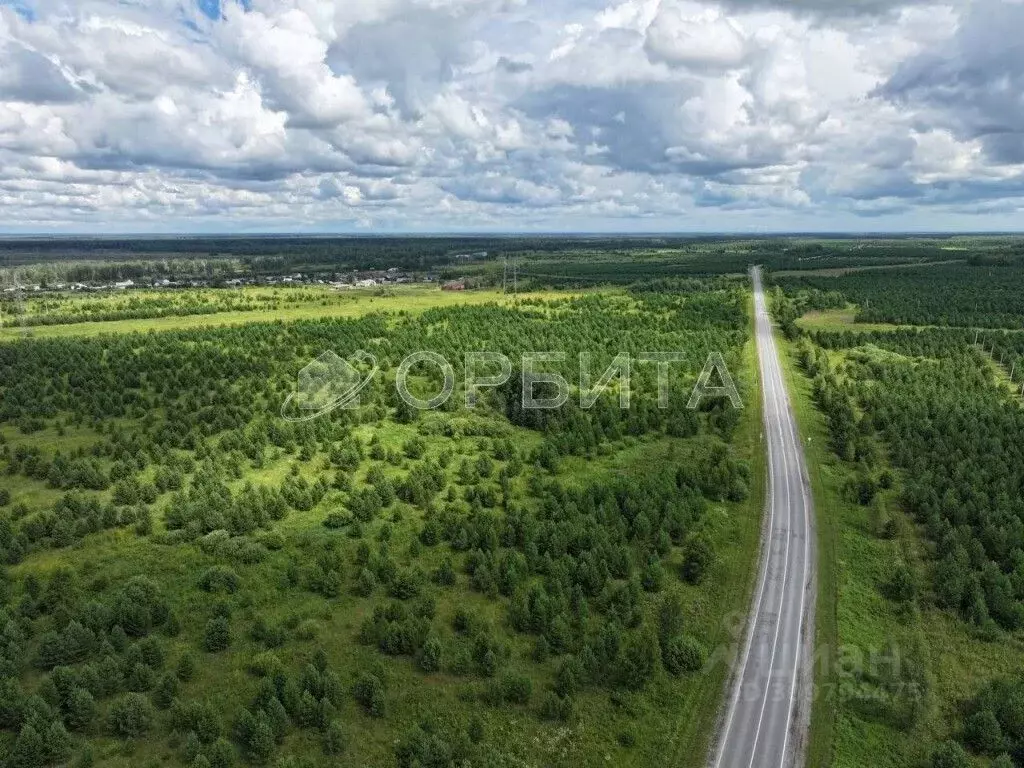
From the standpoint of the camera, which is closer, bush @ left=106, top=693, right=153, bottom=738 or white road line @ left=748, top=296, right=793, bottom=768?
bush @ left=106, top=693, right=153, bottom=738

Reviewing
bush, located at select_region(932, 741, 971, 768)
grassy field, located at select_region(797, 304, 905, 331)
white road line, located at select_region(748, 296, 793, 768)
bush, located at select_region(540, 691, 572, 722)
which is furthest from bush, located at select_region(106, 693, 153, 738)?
grassy field, located at select_region(797, 304, 905, 331)

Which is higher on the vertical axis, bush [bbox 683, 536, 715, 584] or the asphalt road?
bush [bbox 683, 536, 715, 584]

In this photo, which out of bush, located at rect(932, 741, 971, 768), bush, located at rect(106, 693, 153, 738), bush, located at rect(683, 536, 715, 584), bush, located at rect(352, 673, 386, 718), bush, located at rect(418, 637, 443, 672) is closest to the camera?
bush, located at rect(932, 741, 971, 768)

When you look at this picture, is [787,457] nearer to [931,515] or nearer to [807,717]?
[931,515]

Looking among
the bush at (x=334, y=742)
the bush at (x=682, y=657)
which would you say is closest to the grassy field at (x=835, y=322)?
the bush at (x=682, y=657)

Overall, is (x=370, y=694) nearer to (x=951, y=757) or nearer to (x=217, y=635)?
(x=217, y=635)

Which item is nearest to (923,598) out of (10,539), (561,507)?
(561,507)

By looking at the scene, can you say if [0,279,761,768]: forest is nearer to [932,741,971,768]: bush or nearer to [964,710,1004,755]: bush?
[932,741,971,768]: bush
